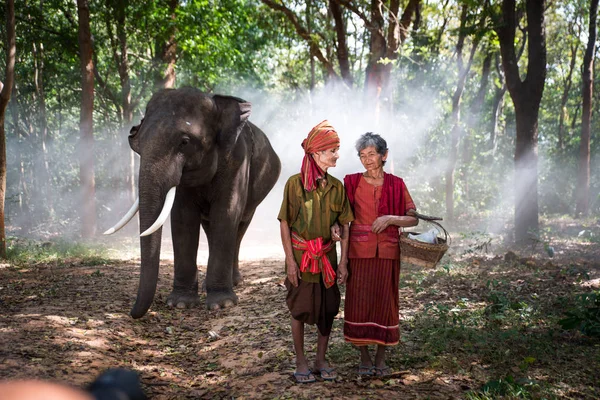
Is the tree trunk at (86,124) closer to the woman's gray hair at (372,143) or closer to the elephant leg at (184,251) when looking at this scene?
the elephant leg at (184,251)

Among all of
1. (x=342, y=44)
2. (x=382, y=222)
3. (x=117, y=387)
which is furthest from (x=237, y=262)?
(x=342, y=44)

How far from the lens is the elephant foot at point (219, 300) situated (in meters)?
7.18

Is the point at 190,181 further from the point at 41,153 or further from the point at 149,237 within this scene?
the point at 41,153

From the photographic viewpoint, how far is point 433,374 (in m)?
4.53

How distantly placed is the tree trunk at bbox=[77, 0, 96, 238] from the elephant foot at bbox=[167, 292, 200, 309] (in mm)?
7336

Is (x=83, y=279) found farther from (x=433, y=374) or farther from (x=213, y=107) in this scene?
(x=433, y=374)

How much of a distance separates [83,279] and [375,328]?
520cm

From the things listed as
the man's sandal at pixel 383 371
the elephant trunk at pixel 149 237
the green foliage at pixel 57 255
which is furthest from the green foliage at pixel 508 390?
the green foliage at pixel 57 255

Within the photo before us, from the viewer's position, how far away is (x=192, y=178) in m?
6.83

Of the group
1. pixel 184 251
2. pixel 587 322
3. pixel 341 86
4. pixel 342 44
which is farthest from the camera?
pixel 341 86

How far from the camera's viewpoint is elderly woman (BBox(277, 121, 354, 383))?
4395 mm

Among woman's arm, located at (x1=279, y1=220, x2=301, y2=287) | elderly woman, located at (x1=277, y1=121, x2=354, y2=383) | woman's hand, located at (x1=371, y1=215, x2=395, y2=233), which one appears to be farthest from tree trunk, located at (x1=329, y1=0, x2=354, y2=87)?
woman's arm, located at (x1=279, y1=220, x2=301, y2=287)

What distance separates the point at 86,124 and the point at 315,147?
10799 mm

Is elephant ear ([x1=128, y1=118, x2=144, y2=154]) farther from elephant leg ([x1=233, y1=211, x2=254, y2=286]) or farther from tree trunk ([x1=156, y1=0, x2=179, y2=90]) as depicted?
tree trunk ([x1=156, y1=0, x2=179, y2=90])
